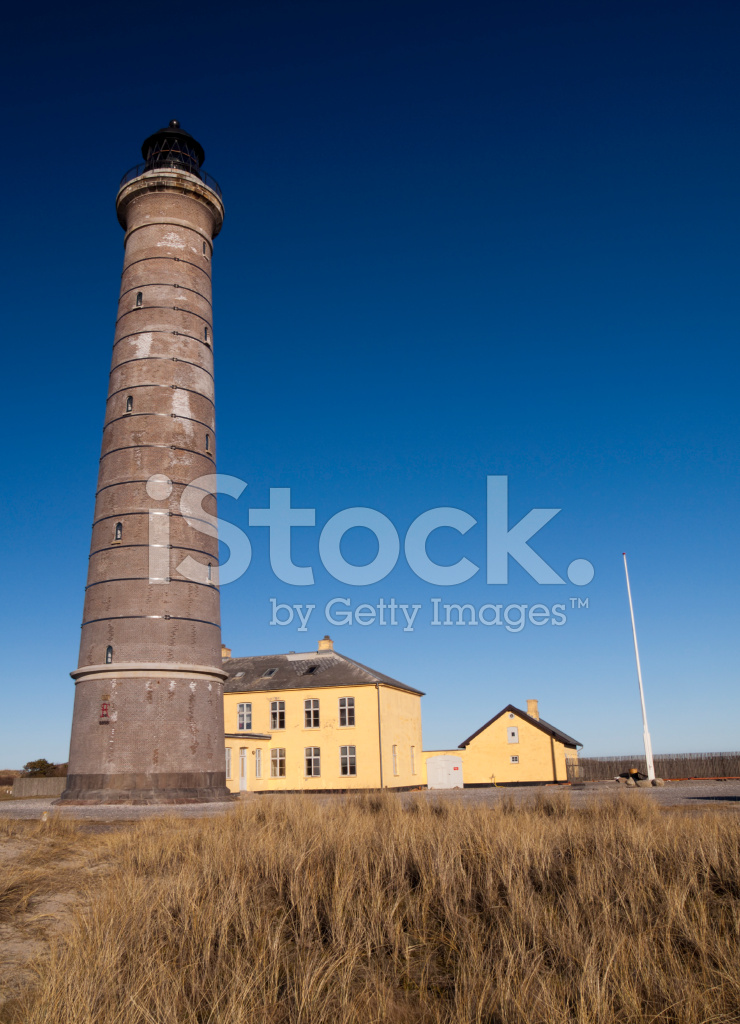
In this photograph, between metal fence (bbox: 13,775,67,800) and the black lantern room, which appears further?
metal fence (bbox: 13,775,67,800)

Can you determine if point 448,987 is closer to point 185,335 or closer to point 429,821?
point 429,821

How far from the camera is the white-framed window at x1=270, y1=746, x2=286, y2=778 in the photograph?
106 ft

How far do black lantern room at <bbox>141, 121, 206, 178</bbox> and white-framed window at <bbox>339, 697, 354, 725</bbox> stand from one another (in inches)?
871

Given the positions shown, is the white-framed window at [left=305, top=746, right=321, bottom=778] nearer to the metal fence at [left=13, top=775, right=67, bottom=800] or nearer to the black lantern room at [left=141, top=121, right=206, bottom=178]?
the metal fence at [left=13, top=775, right=67, bottom=800]

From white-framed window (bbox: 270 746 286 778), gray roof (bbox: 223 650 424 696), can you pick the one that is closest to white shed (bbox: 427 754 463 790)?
gray roof (bbox: 223 650 424 696)

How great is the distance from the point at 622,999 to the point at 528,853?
10.5ft

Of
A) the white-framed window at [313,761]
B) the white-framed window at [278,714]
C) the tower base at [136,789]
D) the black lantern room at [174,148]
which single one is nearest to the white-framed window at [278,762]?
the white-framed window at [278,714]

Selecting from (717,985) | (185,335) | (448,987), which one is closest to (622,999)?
(717,985)

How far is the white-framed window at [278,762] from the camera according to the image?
106ft

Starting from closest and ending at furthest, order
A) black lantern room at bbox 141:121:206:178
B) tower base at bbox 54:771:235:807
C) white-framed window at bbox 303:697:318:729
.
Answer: tower base at bbox 54:771:235:807
black lantern room at bbox 141:121:206:178
white-framed window at bbox 303:697:318:729

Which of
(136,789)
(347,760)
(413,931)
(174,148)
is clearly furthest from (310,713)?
(413,931)

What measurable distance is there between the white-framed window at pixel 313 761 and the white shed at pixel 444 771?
6.78 meters

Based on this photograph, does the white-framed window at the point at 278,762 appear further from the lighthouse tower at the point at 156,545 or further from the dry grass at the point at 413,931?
the dry grass at the point at 413,931

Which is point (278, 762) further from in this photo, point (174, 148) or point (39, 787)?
point (174, 148)
